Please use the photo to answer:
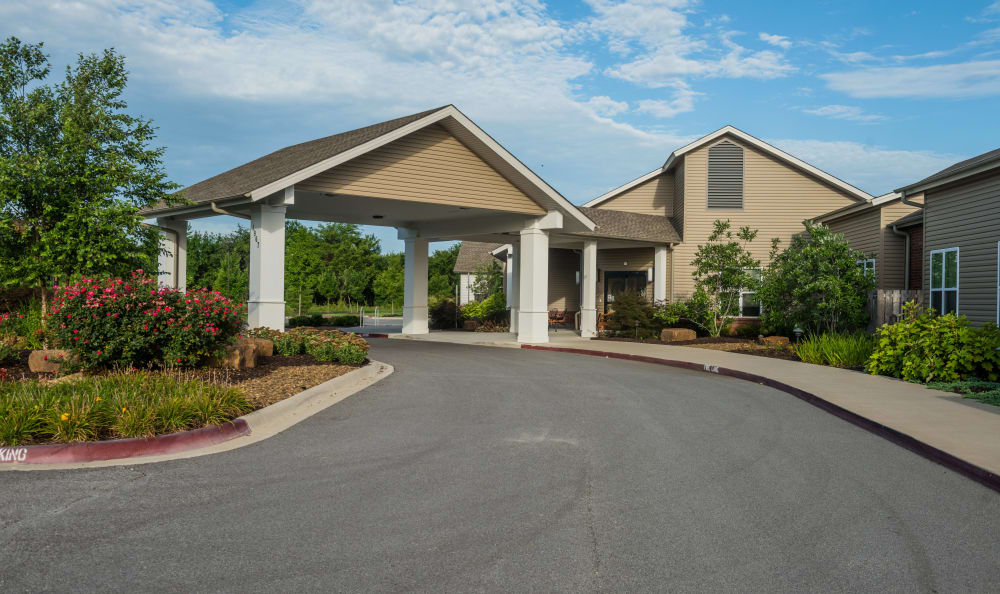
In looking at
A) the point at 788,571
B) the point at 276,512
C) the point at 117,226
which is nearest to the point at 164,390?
the point at 276,512

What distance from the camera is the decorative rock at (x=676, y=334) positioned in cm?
2316

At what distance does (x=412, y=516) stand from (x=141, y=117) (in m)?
13.4

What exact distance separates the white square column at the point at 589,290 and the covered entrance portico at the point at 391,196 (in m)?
1.78

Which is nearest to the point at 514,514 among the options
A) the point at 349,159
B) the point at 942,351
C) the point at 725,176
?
the point at 942,351

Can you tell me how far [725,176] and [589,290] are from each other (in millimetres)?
6744

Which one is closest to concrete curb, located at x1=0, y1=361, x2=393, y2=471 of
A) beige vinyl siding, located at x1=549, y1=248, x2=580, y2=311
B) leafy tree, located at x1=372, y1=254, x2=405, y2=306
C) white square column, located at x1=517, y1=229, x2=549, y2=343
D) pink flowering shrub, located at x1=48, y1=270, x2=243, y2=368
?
pink flowering shrub, located at x1=48, y1=270, x2=243, y2=368

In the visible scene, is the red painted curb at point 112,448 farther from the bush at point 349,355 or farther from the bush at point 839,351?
the bush at point 839,351

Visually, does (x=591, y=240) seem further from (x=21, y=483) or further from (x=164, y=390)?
(x=21, y=483)

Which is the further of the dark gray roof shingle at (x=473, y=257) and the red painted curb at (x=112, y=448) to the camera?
the dark gray roof shingle at (x=473, y=257)

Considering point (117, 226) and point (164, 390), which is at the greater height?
point (117, 226)

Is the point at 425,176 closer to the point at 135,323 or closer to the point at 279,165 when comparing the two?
the point at 279,165

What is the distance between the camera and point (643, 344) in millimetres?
22094

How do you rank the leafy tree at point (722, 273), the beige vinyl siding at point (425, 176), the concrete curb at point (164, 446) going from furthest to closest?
the leafy tree at point (722, 273) < the beige vinyl siding at point (425, 176) < the concrete curb at point (164, 446)

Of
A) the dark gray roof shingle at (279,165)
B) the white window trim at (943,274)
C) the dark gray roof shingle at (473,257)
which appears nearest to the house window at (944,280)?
the white window trim at (943,274)
